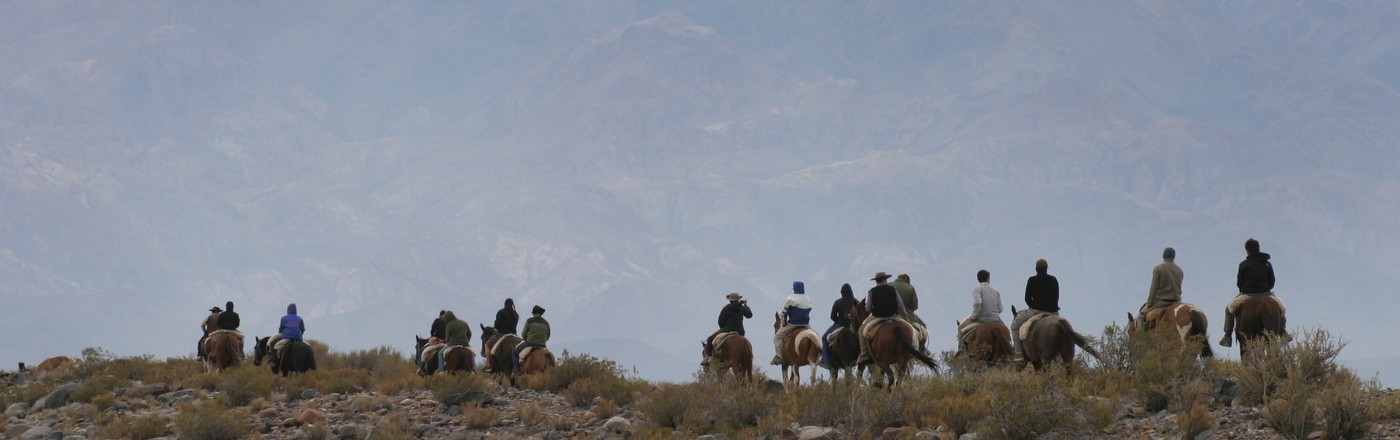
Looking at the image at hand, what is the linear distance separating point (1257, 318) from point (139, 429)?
17.8 metres

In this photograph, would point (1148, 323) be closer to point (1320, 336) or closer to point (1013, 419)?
point (1320, 336)

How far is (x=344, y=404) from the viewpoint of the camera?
26.0 m

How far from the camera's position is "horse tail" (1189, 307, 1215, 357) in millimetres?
24031

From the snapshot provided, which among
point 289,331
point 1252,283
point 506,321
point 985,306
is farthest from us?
point 289,331

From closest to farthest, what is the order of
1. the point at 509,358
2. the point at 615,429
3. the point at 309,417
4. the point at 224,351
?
1. the point at 615,429
2. the point at 309,417
3. the point at 509,358
4. the point at 224,351

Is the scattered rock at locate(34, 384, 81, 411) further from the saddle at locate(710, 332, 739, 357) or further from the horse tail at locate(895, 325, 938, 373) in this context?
the horse tail at locate(895, 325, 938, 373)

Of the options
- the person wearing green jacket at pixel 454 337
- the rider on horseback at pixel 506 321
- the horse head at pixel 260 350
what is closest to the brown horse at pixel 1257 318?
the rider on horseback at pixel 506 321

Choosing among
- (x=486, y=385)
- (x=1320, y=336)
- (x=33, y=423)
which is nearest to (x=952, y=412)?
(x=1320, y=336)

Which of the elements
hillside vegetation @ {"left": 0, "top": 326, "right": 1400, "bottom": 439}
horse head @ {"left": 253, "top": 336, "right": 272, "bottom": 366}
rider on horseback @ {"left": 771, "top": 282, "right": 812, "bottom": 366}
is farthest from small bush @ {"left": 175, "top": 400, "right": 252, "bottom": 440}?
horse head @ {"left": 253, "top": 336, "right": 272, "bottom": 366}

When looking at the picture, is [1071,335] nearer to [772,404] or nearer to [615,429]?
[772,404]

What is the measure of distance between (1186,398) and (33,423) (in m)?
20.7

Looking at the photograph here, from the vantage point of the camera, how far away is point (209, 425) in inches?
890

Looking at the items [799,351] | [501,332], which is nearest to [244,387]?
[501,332]

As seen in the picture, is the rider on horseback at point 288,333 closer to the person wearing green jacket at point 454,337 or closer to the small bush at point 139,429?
the person wearing green jacket at point 454,337
